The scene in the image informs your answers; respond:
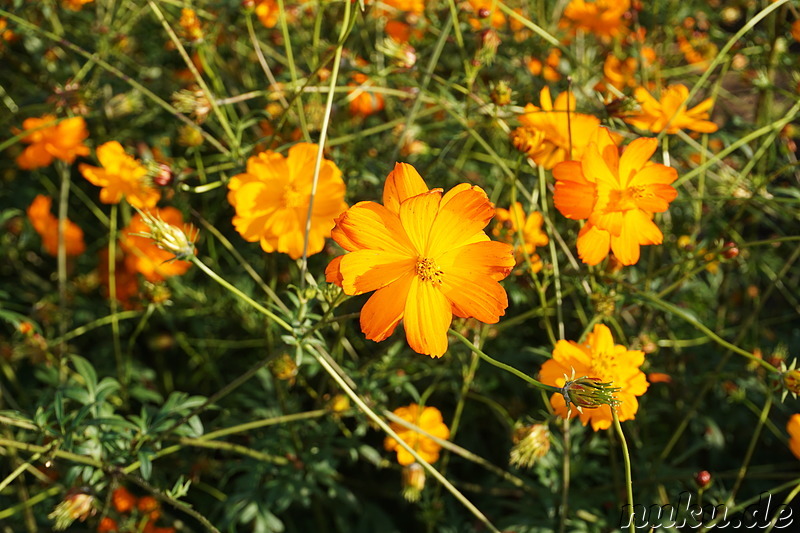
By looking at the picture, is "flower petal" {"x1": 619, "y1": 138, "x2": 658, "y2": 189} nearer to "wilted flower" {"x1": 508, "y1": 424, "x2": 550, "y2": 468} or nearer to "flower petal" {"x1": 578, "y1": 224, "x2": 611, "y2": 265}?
"flower petal" {"x1": 578, "y1": 224, "x2": 611, "y2": 265}

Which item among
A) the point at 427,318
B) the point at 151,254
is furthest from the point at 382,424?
the point at 151,254

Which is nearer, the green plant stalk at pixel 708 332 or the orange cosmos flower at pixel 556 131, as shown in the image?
the green plant stalk at pixel 708 332

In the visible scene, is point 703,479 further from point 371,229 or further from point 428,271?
point 371,229

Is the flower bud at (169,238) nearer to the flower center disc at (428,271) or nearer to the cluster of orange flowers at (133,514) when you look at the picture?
the flower center disc at (428,271)

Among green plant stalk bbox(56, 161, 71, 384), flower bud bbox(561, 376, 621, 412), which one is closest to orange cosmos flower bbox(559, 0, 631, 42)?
flower bud bbox(561, 376, 621, 412)

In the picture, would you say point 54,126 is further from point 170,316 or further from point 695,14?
point 695,14

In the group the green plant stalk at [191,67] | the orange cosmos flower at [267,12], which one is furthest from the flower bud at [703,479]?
the orange cosmos flower at [267,12]
